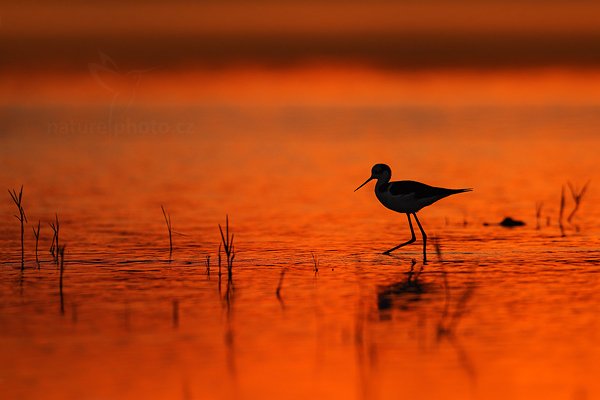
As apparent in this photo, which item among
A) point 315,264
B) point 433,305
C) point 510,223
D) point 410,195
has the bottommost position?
point 433,305

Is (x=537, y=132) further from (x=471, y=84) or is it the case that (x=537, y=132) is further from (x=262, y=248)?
(x=471, y=84)

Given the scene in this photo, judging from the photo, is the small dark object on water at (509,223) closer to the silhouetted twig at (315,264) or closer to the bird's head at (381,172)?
the bird's head at (381,172)

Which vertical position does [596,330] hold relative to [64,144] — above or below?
below

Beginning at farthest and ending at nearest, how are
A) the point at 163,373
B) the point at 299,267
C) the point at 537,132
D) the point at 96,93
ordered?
the point at 96,93, the point at 537,132, the point at 299,267, the point at 163,373

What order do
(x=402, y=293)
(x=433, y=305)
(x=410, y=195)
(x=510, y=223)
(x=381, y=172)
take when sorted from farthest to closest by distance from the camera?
(x=510, y=223), (x=381, y=172), (x=410, y=195), (x=402, y=293), (x=433, y=305)

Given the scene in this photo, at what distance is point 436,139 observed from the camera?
1195 inches

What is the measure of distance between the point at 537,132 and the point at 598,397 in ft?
79.7

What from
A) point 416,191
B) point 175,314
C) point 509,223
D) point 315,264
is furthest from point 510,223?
point 175,314

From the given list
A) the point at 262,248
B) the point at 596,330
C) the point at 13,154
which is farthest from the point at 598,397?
the point at 13,154

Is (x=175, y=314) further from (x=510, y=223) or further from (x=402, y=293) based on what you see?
(x=510, y=223)

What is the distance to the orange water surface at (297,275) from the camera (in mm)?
8719

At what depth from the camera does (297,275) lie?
12.6 m

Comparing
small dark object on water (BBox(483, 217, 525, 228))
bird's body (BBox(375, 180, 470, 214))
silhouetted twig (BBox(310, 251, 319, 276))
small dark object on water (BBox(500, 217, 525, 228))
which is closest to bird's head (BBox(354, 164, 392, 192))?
bird's body (BBox(375, 180, 470, 214))

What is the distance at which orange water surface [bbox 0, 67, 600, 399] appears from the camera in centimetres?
872
